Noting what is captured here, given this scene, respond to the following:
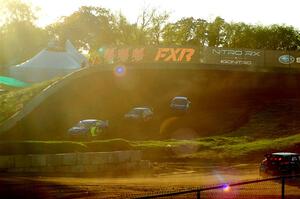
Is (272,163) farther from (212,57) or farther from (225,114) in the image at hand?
(212,57)

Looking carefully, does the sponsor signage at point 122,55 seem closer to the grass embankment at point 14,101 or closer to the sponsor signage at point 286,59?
the grass embankment at point 14,101

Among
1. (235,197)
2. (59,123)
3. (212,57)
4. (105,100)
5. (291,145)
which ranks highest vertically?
(212,57)

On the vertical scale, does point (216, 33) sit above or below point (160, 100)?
above

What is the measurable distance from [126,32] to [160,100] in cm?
6923

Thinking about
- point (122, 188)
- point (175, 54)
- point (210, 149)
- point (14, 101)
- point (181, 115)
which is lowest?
point (122, 188)

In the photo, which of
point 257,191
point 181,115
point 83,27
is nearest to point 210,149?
point 181,115

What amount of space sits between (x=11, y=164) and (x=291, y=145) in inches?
809

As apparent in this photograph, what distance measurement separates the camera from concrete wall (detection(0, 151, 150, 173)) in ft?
93.4

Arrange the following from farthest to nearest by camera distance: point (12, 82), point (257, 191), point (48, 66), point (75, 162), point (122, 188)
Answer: point (12, 82) < point (48, 66) < point (75, 162) < point (122, 188) < point (257, 191)

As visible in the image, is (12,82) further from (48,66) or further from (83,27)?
(83,27)

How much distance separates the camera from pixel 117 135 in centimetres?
5294

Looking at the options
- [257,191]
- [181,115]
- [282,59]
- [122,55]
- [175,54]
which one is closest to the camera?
[257,191]

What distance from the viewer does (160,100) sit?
6738 cm

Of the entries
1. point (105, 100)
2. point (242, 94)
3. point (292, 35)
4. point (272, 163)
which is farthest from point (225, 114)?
point (292, 35)
